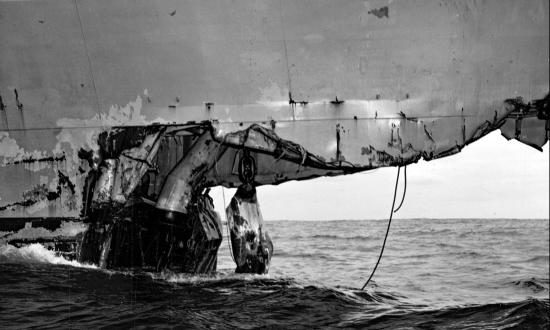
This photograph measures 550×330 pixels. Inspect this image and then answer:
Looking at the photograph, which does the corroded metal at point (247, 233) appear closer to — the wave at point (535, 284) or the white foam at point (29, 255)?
the white foam at point (29, 255)

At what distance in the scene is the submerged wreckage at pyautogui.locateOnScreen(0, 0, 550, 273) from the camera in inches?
244

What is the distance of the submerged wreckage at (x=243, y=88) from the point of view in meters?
6.19

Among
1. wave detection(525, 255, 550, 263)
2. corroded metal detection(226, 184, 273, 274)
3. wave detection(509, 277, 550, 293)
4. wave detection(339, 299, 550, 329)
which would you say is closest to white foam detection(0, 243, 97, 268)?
corroded metal detection(226, 184, 273, 274)

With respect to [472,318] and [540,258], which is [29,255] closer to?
[472,318]

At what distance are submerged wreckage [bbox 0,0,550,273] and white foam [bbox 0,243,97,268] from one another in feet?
0.49

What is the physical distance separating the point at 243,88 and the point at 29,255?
130 inches

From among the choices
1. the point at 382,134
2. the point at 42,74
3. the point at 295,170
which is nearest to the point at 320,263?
the point at 295,170

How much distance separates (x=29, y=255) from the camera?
22.7 ft

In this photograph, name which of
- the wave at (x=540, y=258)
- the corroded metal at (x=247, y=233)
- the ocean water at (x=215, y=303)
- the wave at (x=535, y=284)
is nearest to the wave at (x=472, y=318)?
the ocean water at (x=215, y=303)

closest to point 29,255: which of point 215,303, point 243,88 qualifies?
point 215,303

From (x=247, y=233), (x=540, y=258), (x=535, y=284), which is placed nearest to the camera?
(x=247, y=233)

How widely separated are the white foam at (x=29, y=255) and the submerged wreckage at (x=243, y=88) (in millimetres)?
148

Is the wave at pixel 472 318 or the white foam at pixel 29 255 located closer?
the wave at pixel 472 318

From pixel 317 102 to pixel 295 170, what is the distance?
1.19 m
